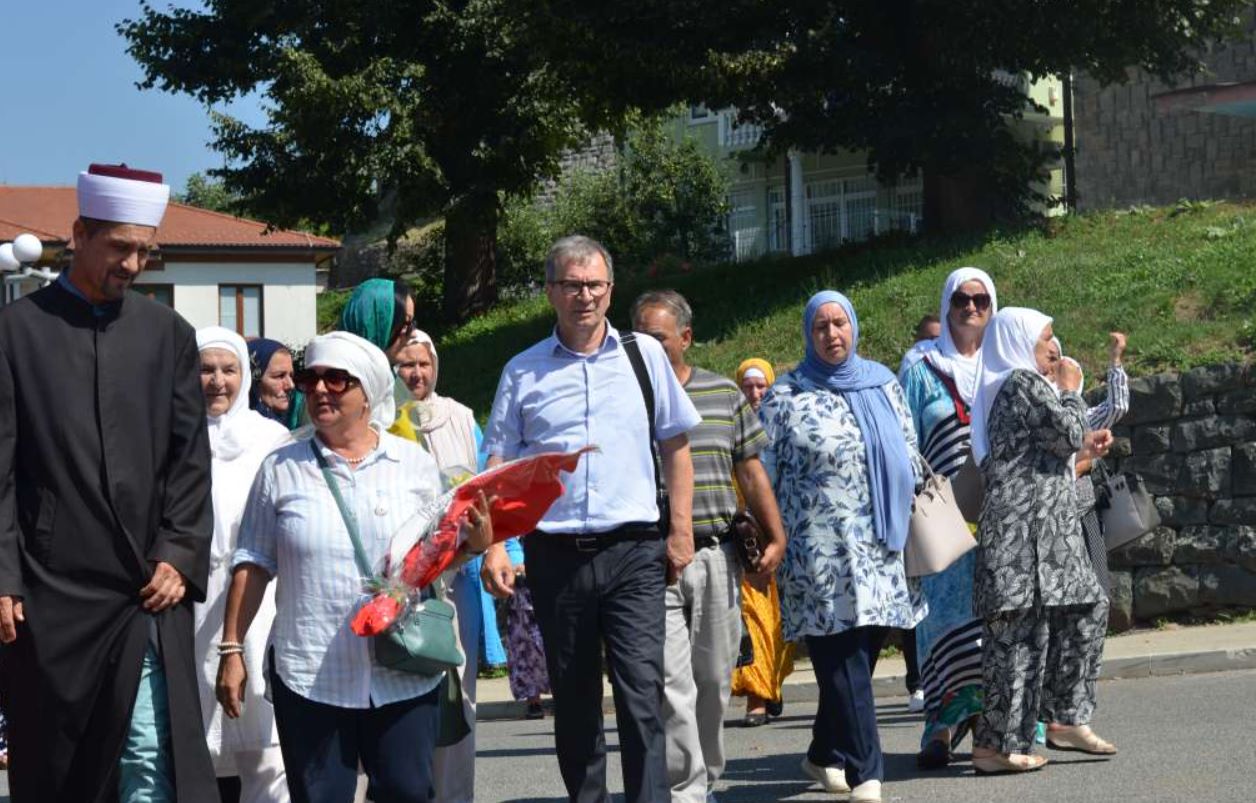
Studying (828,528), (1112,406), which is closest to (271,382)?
(828,528)

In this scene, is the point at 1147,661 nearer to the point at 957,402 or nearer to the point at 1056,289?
the point at 957,402

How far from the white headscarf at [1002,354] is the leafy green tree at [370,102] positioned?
22.9 metres

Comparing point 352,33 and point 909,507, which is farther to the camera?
point 352,33

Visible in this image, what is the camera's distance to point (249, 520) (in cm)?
589

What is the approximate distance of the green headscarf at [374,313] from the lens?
289 inches

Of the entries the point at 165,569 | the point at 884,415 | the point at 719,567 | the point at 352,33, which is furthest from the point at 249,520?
the point at 352,33

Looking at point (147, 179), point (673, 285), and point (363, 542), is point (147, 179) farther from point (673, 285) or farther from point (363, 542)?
point (673, 285)

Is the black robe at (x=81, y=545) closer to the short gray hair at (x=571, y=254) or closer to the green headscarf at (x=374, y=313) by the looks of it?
the green headscarf at (x=374, y=313)

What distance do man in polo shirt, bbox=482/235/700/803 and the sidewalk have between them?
5.88 metres

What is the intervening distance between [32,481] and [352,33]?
2827 cm

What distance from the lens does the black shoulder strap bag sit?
23.5ft

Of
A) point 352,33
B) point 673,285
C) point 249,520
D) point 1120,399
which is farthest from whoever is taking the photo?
point 352,33

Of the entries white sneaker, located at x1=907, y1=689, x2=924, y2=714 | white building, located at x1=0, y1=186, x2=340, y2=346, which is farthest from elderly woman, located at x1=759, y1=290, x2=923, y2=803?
white building, located at x1=0, y1=186, x2=340, y2=346

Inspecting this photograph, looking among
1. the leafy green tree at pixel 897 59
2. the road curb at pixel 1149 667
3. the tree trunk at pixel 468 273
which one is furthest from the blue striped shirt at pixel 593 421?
the tree trunk at pixel 468 273
